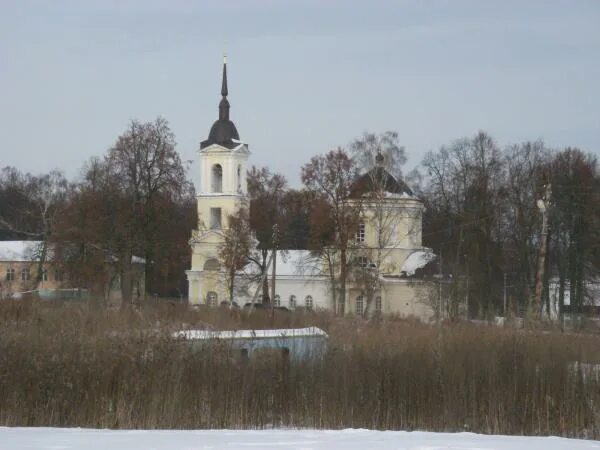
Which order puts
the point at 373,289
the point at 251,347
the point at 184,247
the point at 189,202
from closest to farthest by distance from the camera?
the point at 251,347 < the point at 373,289 < the point at 184,247 < the point at 189,202

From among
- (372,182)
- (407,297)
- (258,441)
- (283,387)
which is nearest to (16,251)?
(407,297)

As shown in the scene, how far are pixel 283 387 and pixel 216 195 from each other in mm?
43459

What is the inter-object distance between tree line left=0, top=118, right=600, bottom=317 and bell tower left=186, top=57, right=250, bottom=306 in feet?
7.98

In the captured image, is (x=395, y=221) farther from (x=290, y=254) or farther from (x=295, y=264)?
(x=290, y=254)

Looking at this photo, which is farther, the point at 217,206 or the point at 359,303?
the point at 217,206

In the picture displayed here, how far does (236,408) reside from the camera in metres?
15.1

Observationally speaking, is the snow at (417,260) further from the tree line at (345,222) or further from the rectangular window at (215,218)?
the rectangular window at (215,218)

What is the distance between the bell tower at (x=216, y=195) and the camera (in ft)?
190

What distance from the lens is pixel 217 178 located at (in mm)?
59531

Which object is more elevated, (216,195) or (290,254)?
(216,195)

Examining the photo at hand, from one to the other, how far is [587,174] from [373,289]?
14407 mm

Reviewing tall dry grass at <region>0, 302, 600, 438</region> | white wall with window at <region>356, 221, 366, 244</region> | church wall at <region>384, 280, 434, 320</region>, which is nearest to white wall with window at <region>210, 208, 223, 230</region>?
white wall with window at <region>356, 221, 366, 244</region>

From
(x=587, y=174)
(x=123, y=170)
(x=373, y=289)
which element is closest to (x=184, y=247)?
(x=123, y=170)

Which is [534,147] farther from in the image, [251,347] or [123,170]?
[251,347]
